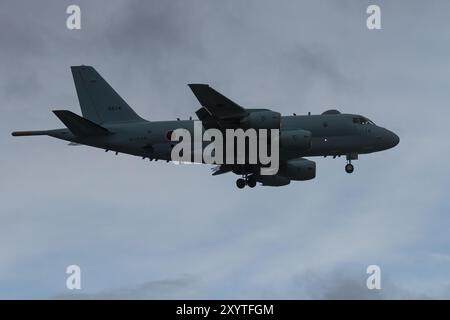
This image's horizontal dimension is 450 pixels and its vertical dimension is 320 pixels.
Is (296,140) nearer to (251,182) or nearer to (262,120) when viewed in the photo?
(262,120)

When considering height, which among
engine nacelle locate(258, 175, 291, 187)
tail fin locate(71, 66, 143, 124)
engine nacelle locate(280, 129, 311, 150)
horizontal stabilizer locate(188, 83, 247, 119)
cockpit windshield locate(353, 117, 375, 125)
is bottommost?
engine nacelle locate(258, 175, 291, 187)

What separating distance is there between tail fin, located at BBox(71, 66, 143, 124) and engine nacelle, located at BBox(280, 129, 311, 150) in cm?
1431

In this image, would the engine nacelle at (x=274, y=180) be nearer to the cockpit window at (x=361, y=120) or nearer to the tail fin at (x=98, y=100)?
the cockpit window at (x=361, y=120)

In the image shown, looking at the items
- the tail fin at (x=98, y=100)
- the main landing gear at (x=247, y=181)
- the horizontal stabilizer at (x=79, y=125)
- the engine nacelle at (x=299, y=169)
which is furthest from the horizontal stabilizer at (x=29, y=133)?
the engine nacelle at (x=299, y=169)

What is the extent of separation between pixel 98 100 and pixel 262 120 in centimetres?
Answer: 1707

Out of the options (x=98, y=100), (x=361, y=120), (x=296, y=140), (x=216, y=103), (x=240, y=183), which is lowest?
(x=240, y=183)

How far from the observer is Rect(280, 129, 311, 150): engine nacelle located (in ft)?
235

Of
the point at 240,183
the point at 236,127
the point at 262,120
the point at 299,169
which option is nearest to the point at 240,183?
the point at 240,183

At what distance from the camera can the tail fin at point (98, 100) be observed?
80.4 meters

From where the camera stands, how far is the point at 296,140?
7162 centimetres

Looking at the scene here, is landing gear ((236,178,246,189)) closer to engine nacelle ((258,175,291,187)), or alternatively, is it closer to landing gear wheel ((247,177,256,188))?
landing gear wheel ((247,177,256,188))

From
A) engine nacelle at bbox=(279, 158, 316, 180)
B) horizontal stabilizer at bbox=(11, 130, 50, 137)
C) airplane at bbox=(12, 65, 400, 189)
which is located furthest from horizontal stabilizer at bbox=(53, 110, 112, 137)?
engine nacelle at bbox=(279, 158, 316, 180)
